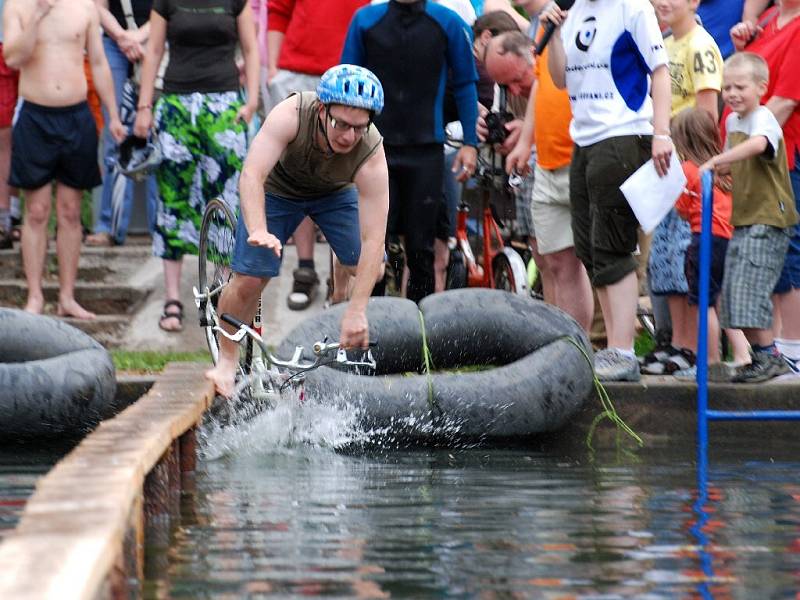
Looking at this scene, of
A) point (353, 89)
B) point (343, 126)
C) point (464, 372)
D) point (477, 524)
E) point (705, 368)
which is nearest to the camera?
point (477, 524)

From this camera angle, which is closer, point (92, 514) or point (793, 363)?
point (92, 514)

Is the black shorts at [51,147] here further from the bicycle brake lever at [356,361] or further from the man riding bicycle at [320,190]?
the bicycle brake lever at [356,361]

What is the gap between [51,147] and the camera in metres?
11.2

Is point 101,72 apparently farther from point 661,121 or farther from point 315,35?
point 661,121

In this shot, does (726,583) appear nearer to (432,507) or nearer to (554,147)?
(432,507)

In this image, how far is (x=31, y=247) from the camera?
11227 mm

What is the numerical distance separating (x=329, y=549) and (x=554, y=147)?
14.9ft

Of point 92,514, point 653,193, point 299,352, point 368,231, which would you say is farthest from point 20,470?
point 92,514

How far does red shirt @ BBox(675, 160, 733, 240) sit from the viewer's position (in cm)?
931

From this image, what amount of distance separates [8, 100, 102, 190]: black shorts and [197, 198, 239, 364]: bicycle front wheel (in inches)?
63.4

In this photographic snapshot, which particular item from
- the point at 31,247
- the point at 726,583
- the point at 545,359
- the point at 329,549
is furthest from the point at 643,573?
the point at 31,247

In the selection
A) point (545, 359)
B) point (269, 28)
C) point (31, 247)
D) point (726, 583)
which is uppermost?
point (269, 28)

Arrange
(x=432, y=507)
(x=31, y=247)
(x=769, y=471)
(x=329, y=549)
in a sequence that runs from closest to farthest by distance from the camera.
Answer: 1. (x=329, y=549)
2. (x=432, y=507)
3. (x=769, y=471)
4. (x=31, y=247)

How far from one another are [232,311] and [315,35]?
3.05 meters
